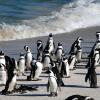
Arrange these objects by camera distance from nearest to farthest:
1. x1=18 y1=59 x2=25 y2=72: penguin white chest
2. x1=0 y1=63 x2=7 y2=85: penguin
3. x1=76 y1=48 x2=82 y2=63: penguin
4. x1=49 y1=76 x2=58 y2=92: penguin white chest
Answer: x1=49 y1=76 x2=58 y2=92: penguin white chest → x1=0 y1=63 x2=7 y2=85: penguin → x1=18 y1=59 x2=25 y2=72: penguin white chest → x1=76 y1=48 x2=82 y2=63: penguin

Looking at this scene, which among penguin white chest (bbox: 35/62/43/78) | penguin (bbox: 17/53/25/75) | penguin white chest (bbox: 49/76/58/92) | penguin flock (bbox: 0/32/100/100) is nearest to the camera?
penguin white chest (bbox: 49/76/58/92)

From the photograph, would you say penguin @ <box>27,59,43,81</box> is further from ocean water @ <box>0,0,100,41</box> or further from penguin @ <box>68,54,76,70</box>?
ocean water @ <box>0,0,100,41</box>

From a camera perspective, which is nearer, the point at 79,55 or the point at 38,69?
the point at 38,69

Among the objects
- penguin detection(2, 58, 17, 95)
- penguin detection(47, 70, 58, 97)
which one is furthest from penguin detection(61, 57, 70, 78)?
penguin detection(47, 70, 58, 97)

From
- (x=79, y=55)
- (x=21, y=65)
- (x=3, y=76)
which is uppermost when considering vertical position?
(x=79, y=55)

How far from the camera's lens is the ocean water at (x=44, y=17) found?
27938 mm

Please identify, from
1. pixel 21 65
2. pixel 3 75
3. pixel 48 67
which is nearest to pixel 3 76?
pixel 3 75

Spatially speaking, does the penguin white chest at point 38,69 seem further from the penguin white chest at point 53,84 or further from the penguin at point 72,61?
the penguin white chest at point 53,84

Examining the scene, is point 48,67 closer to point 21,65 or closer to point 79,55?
point 21,65

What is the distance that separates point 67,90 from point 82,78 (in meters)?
1.84

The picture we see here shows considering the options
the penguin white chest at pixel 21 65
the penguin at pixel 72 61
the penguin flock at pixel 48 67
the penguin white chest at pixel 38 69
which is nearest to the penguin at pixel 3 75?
the penguin flock at pixel 48 67

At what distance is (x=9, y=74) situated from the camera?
15.4 m

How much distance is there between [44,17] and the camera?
1261 inches

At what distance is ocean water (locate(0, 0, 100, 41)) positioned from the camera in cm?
2794
